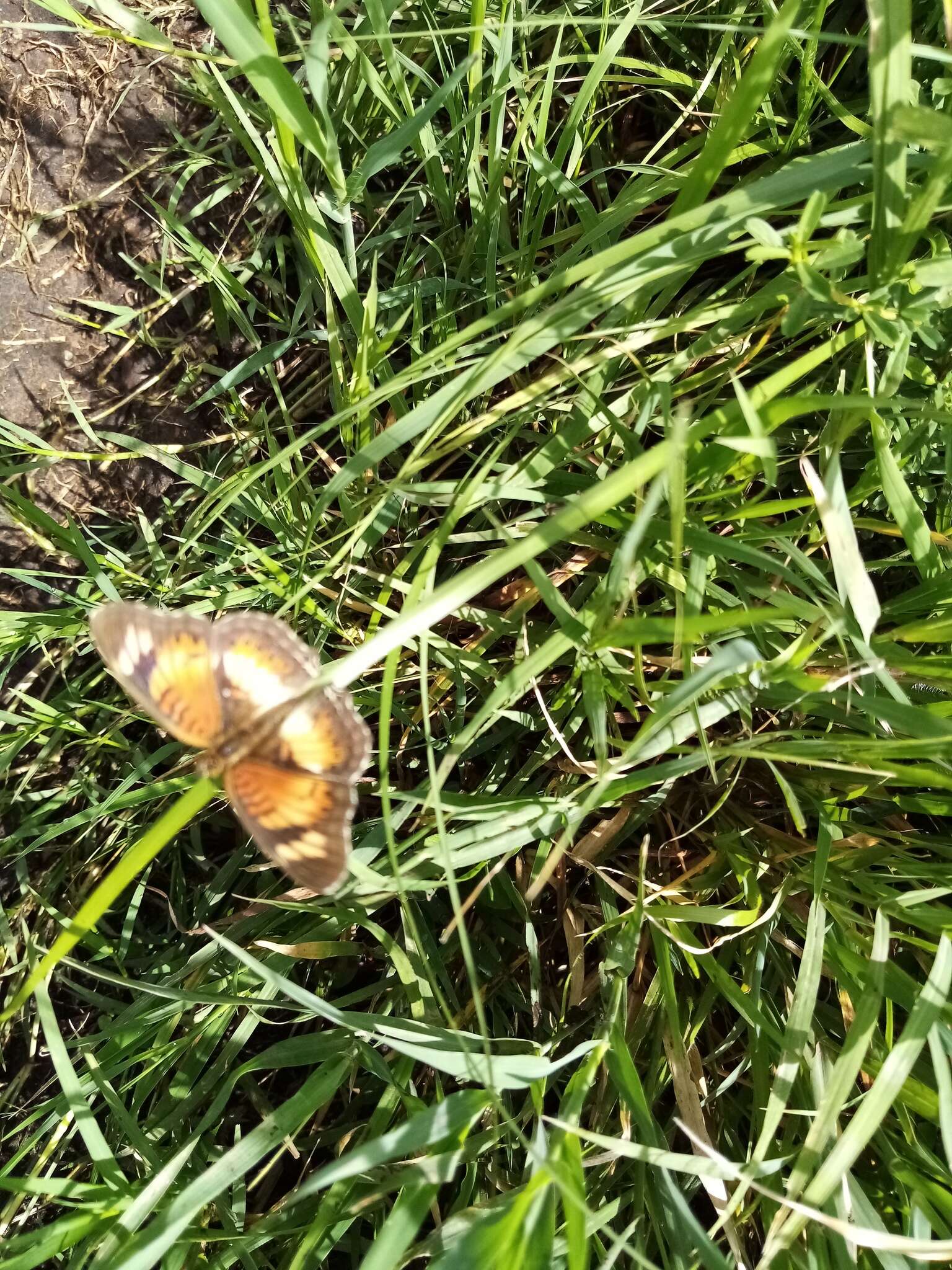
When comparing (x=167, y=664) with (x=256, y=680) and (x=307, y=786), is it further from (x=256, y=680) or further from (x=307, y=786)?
(x=307, y=786)

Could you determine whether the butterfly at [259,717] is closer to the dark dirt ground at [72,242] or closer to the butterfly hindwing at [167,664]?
the butterfly hindwing at [167,664]

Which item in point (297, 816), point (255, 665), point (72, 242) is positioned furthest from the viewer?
point (72, 242)

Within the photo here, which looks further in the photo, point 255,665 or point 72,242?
point 72,242

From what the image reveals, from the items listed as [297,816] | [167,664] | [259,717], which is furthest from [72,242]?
[297,816]

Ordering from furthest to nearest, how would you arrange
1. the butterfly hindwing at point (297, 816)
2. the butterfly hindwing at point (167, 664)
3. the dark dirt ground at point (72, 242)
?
1. the dark dirt ground at point (72, 242)
2. the butterfly hindwing at point (167, 664)
3. the butterfly hindwing at point (297, 816)

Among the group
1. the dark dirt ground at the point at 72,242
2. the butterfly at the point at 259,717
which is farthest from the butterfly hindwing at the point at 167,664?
the dark dirt ground at the point at 72,242

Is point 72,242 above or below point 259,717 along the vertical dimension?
above
